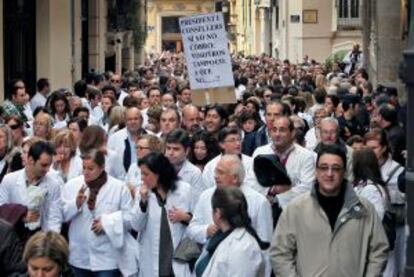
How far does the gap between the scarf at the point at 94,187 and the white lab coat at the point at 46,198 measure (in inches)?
9.7

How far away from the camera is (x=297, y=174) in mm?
10289

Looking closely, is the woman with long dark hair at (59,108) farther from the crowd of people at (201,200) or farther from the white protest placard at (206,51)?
the white protest placard at (206,51)

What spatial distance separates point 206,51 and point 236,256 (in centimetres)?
843

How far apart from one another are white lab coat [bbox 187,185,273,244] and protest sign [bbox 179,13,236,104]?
6793 mm

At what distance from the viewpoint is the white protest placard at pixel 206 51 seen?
1600 centimetres

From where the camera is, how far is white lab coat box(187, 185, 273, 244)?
898cm

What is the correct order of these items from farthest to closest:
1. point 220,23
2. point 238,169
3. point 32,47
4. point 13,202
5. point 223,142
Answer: point 32,47 < point 220,23 < point 223,142 < point 13,202 < point 238,169

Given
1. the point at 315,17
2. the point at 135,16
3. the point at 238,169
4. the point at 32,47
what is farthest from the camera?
the point at 315,17

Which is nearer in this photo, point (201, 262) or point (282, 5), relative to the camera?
point (201, 262)

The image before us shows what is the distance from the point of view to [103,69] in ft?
112

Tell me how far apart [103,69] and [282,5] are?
69.9 feet

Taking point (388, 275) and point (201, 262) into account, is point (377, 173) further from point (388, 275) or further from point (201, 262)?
point (201, 262)

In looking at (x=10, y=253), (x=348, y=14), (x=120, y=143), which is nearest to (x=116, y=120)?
(x=120, y=143)

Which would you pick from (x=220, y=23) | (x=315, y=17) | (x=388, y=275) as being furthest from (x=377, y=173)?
(x=315, y=17)
